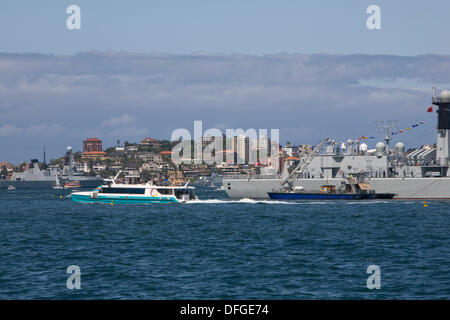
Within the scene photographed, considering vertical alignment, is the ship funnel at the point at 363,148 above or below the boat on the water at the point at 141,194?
above

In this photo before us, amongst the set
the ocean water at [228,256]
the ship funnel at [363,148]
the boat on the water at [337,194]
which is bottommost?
the ocean water at [228,256]

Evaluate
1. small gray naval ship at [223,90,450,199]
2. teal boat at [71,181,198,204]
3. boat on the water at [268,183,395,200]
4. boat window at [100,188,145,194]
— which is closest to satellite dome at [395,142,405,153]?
small gray naval ship at [223,90,450,199]

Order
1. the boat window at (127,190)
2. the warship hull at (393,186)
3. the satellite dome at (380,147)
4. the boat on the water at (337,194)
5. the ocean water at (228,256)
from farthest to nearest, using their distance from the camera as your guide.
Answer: the satellite dome at (380,147)
the warship hull at (393,186)
the boat on the water at (337,194)
the boat window at (127,190)
the ocean water at (228,256)

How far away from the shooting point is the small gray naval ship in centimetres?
11169

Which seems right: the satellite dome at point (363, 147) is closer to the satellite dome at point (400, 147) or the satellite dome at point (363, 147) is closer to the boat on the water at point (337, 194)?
the satellite dome at point (400, 147)

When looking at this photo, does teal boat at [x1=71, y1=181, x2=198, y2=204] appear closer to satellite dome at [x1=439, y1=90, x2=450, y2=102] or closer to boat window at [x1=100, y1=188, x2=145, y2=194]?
boat window at [x1=100, y1=188, x2=145, y2=194]

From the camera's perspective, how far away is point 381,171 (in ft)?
394

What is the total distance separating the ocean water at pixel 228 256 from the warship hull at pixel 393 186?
3722cm

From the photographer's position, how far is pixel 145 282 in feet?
109

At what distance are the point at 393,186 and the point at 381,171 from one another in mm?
7013

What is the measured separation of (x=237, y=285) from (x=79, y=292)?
746 cm

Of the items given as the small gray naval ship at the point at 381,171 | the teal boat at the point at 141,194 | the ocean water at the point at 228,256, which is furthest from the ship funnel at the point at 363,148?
the ocean water at the point at 228,256

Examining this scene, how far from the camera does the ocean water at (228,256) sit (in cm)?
3123
